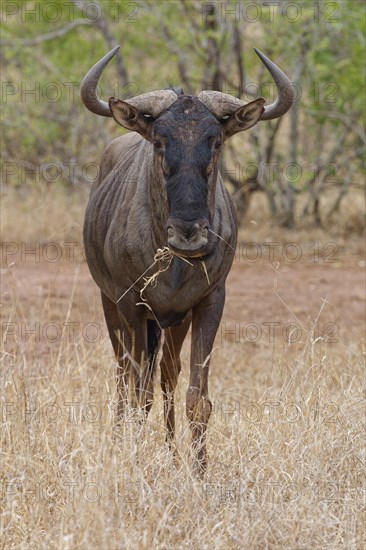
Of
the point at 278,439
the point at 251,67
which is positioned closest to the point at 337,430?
the point at 278,439

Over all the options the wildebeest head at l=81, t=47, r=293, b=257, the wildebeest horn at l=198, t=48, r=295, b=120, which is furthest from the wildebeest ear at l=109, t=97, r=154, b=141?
the wildebeest horn at l=198, t=48, r=295, b=120

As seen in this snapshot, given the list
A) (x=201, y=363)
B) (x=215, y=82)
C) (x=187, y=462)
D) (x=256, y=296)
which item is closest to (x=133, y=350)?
(x=201, y=363)

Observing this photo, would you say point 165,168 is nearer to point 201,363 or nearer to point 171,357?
point 201,363

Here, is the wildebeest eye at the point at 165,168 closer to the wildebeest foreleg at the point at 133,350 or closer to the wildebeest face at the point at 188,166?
the wildebeest face at the point at 188,166

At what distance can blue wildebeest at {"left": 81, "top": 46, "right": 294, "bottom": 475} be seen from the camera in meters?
5.00

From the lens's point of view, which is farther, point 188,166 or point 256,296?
point 256,296

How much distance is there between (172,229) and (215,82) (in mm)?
7599

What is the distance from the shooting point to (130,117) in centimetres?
529

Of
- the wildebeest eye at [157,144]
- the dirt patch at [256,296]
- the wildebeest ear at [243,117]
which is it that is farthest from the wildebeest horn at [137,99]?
the dirt patch at [256,296]

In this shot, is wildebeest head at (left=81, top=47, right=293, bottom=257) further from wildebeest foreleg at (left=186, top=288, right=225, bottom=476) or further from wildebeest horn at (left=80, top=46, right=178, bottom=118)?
wildebeest foreleg at (left=186, top=288, right=225, bottom=476)

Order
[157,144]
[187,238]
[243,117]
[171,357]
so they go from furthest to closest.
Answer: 1. [171,357]
2. [243,117]
3. [157,144]
4. [187,238]

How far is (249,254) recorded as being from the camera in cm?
1180

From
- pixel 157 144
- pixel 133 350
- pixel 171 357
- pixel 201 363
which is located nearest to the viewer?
pixel 157 144

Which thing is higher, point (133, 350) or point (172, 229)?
point (172, 229)
